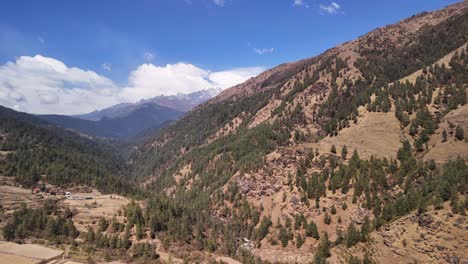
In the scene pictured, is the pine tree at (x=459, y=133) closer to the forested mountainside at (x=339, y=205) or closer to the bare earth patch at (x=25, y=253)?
the forested mountainside at (x=339, y=205)

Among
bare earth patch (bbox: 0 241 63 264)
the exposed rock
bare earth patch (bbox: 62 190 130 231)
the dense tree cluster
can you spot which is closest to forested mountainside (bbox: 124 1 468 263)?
the exposed rock

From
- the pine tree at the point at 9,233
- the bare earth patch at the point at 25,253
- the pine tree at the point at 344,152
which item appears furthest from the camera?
the pine tree at the point at 344,152

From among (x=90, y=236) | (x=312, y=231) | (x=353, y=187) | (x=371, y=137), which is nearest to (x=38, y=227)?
(x=90, y=236)

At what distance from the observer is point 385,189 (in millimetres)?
108312

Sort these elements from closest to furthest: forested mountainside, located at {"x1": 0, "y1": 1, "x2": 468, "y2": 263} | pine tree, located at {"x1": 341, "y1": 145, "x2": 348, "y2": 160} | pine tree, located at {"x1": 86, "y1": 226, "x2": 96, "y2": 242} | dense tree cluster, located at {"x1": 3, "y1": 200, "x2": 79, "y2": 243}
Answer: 1. forested mountainside, located at {"x1": 0, "y1": 1, "x2": 468, "y2": 263}
2. dense tree cluster, located at {"x1": 3, "y1": 200, "x2": 79, "y2": 243}
3. pine tree, located at {"x1": 86, "y1": 226, "x2": 96, "y2": 242}
4. pine tree, located at {"x1": 341, "y1": 145, "x2": 348, "y2": 160}

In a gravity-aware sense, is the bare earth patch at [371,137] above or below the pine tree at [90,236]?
above

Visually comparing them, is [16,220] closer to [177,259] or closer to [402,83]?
[177,259]

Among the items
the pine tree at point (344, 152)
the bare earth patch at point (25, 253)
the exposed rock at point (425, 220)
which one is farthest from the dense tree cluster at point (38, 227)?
the pine tree at point (344, 152)

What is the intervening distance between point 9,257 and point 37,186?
10168 cm

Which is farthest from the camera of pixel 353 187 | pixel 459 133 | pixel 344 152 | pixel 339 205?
pixel 344 152

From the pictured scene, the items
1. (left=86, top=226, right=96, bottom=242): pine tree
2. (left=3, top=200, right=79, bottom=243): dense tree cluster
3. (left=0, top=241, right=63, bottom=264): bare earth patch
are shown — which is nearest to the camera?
(left=0, top=241, right=63, bottom=264): bare earth patch

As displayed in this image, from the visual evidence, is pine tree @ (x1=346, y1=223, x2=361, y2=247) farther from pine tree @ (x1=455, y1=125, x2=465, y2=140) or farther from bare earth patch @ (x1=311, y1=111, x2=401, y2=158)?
pine tree @ (x1=455, y1=125, x2=465, y2=140)

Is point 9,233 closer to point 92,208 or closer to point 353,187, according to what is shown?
point 92,208

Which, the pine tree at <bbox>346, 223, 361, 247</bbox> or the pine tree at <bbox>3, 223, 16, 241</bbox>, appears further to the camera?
the pine tree at <bbox>3, 223, 16, 241</bbox>
